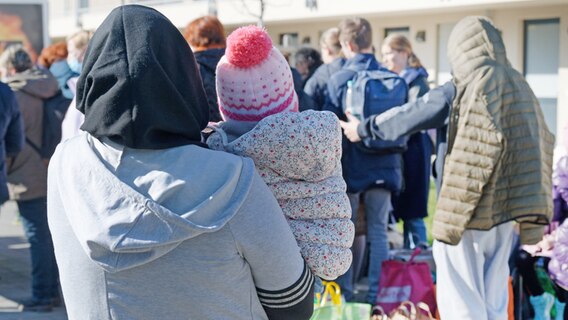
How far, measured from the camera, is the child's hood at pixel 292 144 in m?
2.24

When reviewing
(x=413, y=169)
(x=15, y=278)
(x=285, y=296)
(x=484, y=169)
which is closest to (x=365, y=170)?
(x=413, y=169)

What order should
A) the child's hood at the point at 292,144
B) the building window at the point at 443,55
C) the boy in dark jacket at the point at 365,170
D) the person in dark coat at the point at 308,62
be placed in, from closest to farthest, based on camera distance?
the child's hood at the point at 292,144, the boy in dark jacket at the point at 365,170, the person in dark coat at the point at 308,62, the building window at the point at 443,55

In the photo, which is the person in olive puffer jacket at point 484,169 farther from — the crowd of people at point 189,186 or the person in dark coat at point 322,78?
the crowd of people at point 189,186

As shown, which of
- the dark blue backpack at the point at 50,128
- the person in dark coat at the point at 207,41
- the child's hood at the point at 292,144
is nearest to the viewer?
the child's hood at the point at 292,144

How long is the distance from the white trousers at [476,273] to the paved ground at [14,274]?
9.72 ft

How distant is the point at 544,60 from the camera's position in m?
19.8

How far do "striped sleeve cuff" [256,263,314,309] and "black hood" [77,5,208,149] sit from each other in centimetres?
42

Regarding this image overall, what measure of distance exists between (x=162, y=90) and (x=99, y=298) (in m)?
0.55

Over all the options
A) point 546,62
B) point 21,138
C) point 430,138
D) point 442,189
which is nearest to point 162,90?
point 442,189

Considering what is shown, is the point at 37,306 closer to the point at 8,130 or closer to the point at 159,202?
the point at 8,130

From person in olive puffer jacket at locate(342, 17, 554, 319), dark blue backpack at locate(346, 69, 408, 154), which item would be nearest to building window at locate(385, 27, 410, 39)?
dark blue backpack at locate(346, 69, 408, 154)

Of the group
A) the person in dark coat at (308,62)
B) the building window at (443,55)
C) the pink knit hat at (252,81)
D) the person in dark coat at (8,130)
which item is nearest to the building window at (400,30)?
the building window at (443,55)

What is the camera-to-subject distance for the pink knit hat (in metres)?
2.42

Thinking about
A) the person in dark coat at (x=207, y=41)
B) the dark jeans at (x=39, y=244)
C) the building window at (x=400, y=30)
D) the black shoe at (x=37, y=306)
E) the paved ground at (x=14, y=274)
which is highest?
the person in dark coat at (x=207, y=41)
